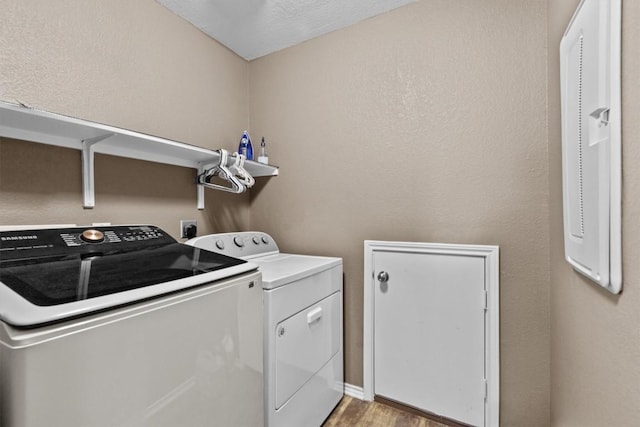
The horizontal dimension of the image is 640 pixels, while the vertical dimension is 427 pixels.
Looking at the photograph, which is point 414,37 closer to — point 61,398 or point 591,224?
point 591,224

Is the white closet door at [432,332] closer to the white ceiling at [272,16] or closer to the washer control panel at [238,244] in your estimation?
the washer control panel at [238,244]

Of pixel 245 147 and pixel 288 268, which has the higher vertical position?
pixel 245 147

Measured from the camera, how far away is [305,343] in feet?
4.99

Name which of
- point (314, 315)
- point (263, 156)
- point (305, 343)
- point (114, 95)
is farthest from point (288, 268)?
point (114, 95)

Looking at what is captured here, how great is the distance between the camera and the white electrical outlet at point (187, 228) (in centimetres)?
187

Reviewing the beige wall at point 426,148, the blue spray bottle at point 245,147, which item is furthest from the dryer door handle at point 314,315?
the blue spray bottle at point 245,147

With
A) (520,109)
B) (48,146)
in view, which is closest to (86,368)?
(48,146)

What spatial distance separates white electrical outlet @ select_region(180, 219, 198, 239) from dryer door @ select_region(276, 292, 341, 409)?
3.09ft

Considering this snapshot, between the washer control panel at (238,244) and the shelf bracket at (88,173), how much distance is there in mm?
502

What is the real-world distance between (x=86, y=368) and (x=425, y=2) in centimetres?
229

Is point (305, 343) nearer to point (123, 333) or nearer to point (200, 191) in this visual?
point (123, 333)

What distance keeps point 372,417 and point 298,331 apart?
0.80 meters

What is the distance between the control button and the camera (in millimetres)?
1114

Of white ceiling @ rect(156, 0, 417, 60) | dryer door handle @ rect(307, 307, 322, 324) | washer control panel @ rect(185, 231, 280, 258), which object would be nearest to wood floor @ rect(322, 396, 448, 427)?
dryer door handle @ rect(307, 307, 322, 324)
